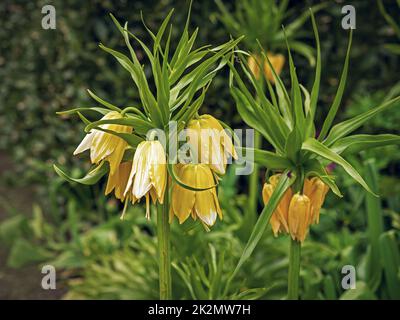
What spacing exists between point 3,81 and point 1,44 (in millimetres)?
196

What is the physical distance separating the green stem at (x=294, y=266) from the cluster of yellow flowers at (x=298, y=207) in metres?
0.02

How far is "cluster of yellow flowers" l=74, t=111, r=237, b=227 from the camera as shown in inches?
39.3

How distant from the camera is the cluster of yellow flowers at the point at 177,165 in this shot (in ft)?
3.27

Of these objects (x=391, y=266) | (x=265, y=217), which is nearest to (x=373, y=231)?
(x=391, y=266)

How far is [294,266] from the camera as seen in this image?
3.91 feet

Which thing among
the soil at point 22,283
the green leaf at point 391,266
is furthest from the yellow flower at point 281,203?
the soil at point 22,283

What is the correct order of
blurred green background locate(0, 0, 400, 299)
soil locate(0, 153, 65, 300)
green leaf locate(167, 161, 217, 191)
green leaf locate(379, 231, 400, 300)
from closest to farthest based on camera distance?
green leaf locate(167, 161, 217, 191), green leaf locate(379, 231, 400, 300), blurred green background locate(0, 0, 400, 299), soil locate(0, 153, 65, 300)

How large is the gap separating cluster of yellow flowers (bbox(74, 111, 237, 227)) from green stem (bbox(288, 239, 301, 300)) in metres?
0.18

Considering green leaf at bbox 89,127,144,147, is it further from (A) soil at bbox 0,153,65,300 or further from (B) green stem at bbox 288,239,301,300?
(A) soil at bbox 0,153,65,300

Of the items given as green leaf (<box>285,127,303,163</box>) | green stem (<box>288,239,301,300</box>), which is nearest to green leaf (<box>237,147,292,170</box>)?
green leaf (<box>285,127,303,163</box>)

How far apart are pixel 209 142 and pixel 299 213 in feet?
0.72

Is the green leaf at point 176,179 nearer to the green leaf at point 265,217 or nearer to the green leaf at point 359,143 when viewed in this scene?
the green leaf at point 265,217

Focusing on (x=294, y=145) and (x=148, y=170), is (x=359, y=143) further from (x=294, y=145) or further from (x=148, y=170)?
(x=148, y=170)

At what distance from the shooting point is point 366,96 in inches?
115
